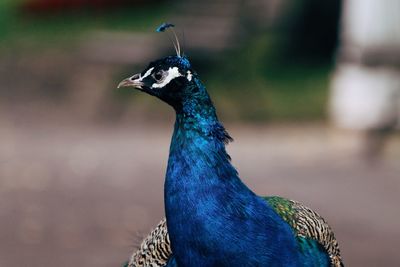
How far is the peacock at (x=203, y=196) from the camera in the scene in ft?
8.46

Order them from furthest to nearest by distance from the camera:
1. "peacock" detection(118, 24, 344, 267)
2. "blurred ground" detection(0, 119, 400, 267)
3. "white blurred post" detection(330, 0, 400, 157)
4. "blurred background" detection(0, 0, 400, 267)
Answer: "white blurred post" detection(330, 0, 400, 157) → "blurred background" detection(0, 0, 400, 267) → "blurred ground" detection(0, 119, 400, 267) → "peacock" detection(118, 24, 344, 267)

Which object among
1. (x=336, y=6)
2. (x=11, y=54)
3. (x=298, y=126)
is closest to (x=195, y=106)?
(x=298, y=126)

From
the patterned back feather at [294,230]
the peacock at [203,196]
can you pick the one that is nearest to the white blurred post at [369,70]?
the patterned back feather at [294,230]

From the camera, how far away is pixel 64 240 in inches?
210

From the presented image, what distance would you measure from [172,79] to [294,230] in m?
0.64

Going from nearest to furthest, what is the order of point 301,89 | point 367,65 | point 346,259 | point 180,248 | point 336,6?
point 180,248, point 346,259, point 367,65, point 301,89, point 336,6

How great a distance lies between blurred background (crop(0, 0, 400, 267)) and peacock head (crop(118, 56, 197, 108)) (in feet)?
3.46

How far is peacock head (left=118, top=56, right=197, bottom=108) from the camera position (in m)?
2.63

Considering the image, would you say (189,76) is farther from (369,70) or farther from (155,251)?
(369,70)

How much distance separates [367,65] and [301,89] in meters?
1.34

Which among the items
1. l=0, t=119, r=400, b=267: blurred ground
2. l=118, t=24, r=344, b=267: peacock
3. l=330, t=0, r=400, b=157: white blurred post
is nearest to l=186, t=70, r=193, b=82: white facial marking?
l=118, t=24, r=344, b=267: peacock

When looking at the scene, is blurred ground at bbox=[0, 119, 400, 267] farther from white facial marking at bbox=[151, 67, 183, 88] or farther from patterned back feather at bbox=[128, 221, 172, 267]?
white facial marking at bbox=[151, 67, 183, 88]

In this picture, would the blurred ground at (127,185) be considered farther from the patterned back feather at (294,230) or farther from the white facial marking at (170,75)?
the white facial marking at (170,75)

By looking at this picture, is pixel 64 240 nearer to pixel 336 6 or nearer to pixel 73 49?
pixel 73 49
